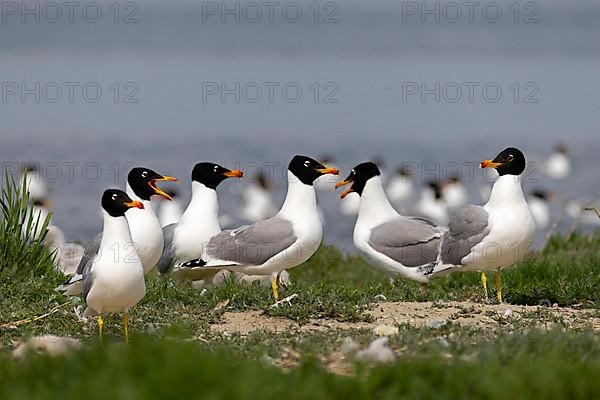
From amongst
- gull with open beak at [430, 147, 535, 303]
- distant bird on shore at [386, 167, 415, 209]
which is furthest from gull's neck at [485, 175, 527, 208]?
distant bird on shore at [386, 167, 415, 209]

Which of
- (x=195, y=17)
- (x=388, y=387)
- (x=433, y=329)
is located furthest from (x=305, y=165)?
(x=195, y=17)

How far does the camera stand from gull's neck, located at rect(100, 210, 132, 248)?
8086 mm

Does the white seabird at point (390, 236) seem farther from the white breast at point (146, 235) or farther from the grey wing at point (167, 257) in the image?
the white breast at point (146, 235)

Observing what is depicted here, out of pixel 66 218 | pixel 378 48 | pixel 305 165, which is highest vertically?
pixel 378 48

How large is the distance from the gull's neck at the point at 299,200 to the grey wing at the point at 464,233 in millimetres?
1181

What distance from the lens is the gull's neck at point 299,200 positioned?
1010 centimetres

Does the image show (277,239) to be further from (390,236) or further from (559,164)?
(559,164)

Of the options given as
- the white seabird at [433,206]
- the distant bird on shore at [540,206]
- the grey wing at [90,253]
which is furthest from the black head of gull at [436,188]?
the grey wing at [90,253]

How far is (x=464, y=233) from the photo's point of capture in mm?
10023

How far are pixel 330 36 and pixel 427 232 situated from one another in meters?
50.9

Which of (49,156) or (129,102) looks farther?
(129,102)

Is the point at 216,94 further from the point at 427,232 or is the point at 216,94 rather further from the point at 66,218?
the point at 427,232

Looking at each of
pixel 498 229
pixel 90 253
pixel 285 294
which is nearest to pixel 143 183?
pixel 90 253

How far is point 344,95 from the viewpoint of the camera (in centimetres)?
3603
